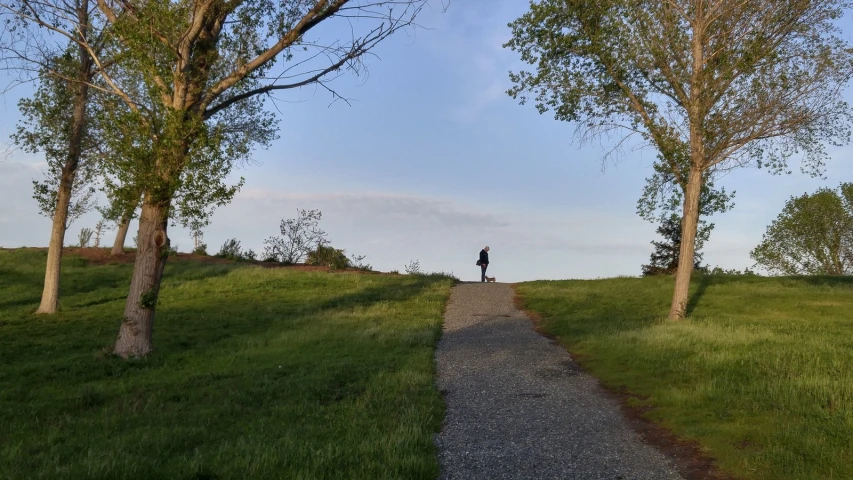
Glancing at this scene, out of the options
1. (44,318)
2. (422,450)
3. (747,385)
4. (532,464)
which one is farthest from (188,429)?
(44,318)

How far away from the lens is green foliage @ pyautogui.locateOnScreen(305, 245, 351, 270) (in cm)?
3881

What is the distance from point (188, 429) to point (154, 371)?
5744 millimetres

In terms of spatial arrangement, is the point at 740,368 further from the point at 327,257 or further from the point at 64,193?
the point at 327,257

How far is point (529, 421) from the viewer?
29.1 feet

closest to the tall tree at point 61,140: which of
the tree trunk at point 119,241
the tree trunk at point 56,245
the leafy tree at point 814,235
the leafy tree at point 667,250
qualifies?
the tree trunk at point 56,245

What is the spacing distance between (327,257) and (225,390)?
92.2 ft

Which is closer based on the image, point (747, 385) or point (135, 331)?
point (747, 385)

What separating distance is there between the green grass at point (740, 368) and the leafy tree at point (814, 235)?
27.6m

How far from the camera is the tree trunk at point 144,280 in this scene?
573 inches

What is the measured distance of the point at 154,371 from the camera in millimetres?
13359

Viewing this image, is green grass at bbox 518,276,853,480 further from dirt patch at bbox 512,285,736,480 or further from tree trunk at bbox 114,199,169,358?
tree trunk at bbox 114,199,169,358

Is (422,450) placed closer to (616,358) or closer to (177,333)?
(616,358)

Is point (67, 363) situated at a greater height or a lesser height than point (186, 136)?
lesser

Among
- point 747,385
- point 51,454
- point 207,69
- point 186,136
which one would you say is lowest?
point 51,454
